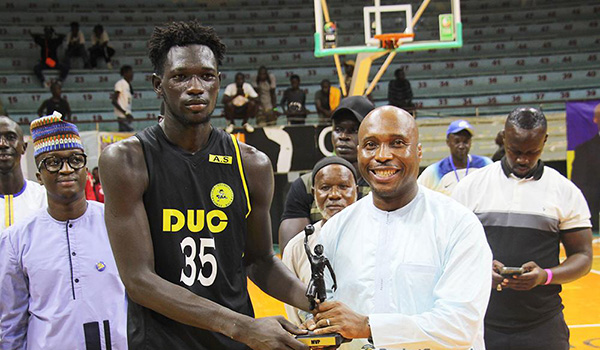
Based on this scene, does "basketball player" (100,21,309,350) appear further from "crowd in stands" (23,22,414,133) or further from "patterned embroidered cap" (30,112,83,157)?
"crowd in stands" (23,22,414,133)

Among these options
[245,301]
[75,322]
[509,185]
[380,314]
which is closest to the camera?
[380,314]

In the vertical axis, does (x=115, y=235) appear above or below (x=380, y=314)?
above

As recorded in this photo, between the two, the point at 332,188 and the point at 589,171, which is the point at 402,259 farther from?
the point at 589,171

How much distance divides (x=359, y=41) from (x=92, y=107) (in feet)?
22.2

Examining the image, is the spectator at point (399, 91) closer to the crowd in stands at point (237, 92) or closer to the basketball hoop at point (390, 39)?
the crowd in stands at point (237, 92)

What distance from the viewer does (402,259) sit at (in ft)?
7.90

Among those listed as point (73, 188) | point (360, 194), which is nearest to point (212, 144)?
point (73, 188)

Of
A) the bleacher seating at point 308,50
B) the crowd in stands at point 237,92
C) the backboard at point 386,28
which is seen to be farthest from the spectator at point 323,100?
the backboard at point 386,28

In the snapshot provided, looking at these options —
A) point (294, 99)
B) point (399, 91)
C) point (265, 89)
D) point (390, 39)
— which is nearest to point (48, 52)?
point (265, 89)

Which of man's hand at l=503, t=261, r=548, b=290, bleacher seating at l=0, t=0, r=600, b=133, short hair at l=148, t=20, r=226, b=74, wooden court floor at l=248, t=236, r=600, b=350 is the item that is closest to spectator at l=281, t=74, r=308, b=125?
bleacher seating at l=0, t=0, r=600, b=133

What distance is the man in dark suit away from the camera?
1254cm

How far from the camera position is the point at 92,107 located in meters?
16.5

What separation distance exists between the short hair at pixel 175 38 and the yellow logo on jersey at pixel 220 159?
15.1 inches

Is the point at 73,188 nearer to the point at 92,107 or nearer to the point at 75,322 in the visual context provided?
the point at 75,322
